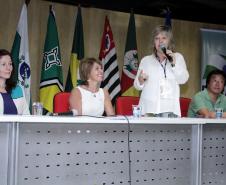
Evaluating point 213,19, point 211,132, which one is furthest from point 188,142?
point 213,19

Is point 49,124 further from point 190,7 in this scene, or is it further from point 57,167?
point 190,7

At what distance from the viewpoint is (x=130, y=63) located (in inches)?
195

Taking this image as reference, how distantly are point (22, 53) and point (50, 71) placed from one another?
15.6 inches

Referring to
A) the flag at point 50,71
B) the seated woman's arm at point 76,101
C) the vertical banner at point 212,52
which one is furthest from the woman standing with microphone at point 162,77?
the vertical banner at point 212,52

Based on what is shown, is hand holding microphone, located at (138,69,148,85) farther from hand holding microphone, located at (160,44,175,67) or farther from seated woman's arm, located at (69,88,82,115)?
seated woman's arm, located at (69,88,82,115)

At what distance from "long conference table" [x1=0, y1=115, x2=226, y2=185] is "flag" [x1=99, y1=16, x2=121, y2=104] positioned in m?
2.49

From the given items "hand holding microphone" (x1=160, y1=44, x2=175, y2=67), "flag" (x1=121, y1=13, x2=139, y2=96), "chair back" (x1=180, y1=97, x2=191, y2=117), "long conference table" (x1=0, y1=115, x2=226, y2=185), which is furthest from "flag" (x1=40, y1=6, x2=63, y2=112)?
"long conference table" (x1=0, y1=115, x2=226, y2=185)

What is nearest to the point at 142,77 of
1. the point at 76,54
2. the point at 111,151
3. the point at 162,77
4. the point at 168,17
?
the point at 162,77

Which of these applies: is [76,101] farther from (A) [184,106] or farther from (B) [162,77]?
(A) [184,106]

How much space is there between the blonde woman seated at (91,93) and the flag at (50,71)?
145 cm

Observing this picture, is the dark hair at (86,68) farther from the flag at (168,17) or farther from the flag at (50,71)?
the flag at (168,17)

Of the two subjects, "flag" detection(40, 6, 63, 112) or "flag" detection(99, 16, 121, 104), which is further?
"flag" detection(99, 16, 121, 104)

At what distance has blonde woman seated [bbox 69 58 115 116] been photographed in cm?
295

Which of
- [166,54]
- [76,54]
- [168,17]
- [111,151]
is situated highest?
[168,17]
